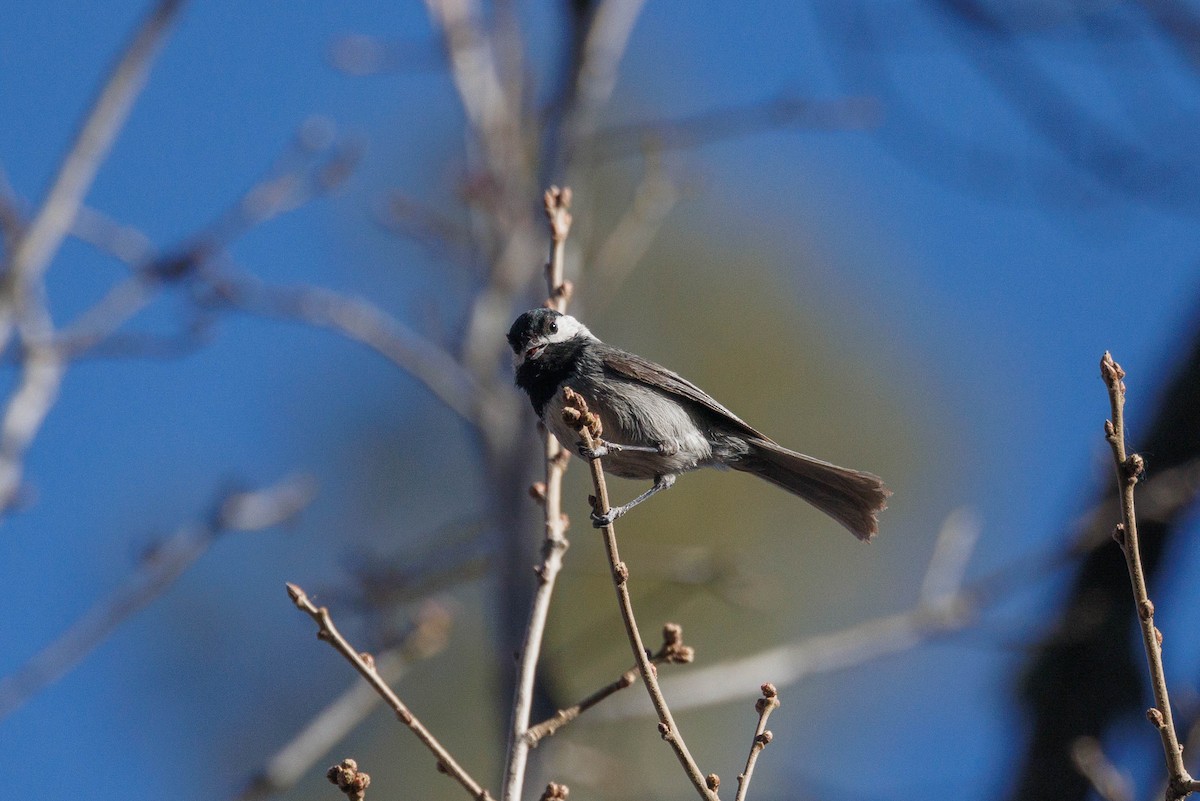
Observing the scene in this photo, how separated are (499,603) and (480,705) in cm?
665

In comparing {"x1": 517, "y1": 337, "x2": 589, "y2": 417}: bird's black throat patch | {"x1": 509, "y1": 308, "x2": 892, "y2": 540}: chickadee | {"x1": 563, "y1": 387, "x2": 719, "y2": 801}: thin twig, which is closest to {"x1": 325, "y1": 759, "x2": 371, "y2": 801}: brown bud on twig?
{"x1": 563, "y1": 387, "x2": 719, "y2": 801}: thin twig

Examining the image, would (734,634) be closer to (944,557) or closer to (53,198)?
(944,557)

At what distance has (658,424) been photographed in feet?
11.8

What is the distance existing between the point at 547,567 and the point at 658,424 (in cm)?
100

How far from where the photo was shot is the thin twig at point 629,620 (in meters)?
2.08

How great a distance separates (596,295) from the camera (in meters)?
5.94

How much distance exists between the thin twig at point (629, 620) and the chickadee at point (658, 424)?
1.05 m

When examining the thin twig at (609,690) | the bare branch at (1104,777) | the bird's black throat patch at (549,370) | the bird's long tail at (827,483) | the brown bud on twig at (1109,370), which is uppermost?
the bird's black throat patch at (549,370)

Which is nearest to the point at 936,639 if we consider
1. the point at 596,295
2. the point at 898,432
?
the point at 596,295

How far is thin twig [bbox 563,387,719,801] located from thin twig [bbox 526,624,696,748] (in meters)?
0.24

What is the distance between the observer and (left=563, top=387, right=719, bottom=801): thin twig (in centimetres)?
208

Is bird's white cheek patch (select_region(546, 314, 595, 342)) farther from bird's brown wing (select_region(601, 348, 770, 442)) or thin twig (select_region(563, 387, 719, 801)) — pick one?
thin twig (select_region(563, 387, 719, 801))

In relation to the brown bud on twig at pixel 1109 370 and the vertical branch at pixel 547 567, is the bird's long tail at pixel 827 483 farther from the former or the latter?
the brown bud on twig at pixel 1109 370

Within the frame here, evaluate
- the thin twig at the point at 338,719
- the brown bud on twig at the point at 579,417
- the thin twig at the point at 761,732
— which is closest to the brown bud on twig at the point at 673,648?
the thin twig at the point at 761,732
